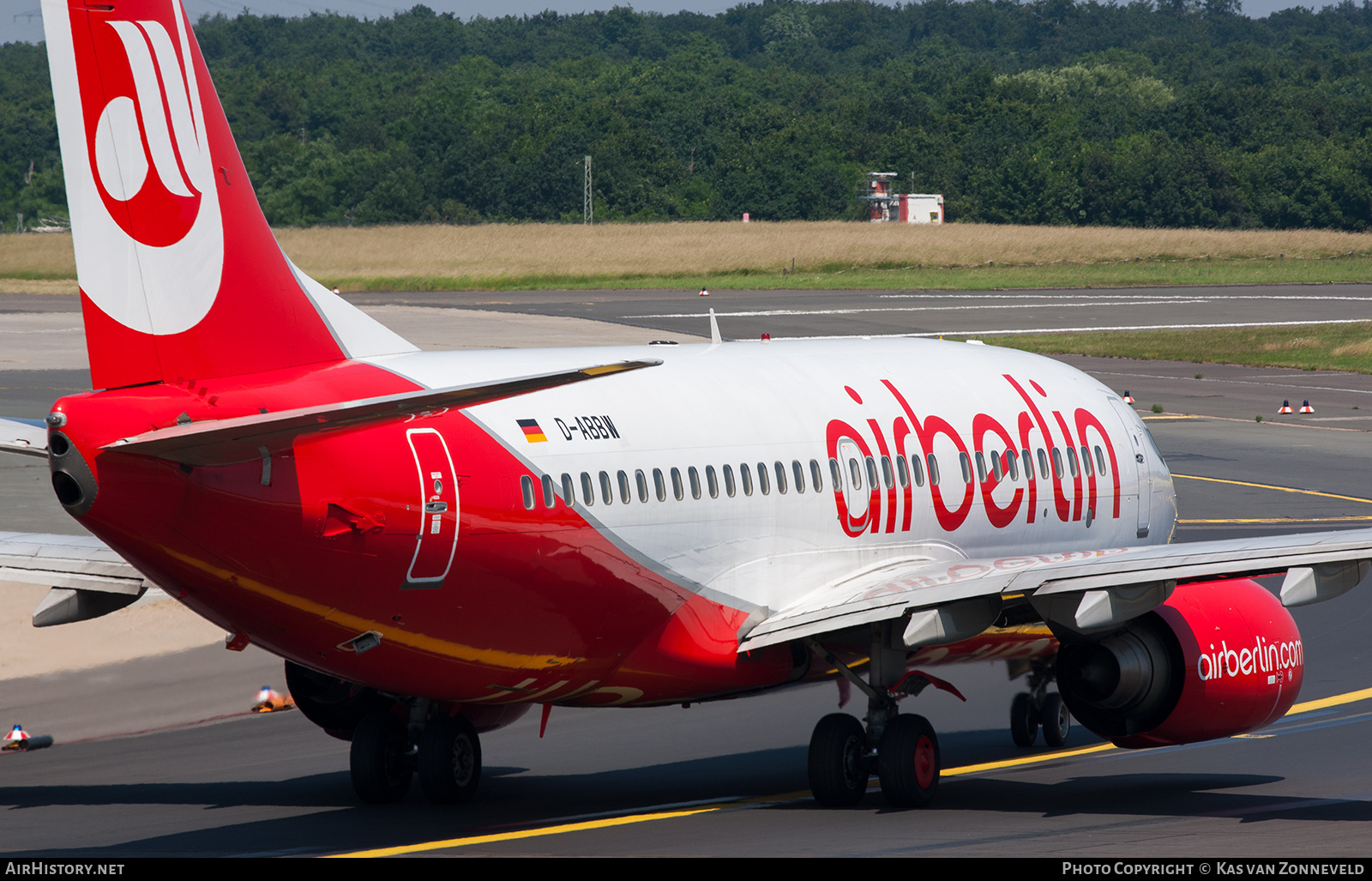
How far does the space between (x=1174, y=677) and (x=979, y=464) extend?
3.77m

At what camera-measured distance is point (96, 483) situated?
13484mm

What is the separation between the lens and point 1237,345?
76.5 metres

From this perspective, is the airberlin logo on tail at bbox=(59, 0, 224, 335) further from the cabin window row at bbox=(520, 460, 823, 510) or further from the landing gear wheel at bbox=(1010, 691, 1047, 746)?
the landing gear wheel at bbox=(1010, 691, 1047, 746)

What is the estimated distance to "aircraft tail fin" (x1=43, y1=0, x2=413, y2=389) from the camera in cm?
1427

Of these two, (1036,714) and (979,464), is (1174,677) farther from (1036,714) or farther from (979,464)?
(1036,714)

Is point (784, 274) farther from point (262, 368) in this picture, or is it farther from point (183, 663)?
point (262, 368)

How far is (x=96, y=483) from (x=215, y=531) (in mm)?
1032

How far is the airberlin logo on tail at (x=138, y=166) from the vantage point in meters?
14.3

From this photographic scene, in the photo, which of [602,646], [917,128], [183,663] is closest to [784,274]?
[917,128]

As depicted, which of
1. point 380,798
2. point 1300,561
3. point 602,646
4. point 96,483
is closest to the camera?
point 96,483

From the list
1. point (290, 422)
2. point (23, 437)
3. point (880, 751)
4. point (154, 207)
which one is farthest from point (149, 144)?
point (880, 751)

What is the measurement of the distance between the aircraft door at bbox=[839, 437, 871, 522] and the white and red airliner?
5cm

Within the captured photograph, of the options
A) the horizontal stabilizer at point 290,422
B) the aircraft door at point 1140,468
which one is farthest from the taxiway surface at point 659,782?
the horizontal stabilizer at point 290,422

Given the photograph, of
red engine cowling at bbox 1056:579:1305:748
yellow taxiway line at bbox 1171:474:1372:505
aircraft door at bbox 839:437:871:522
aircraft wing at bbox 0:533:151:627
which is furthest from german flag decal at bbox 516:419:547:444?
yellow taxiway line at bbox 1171:474:1372:505
